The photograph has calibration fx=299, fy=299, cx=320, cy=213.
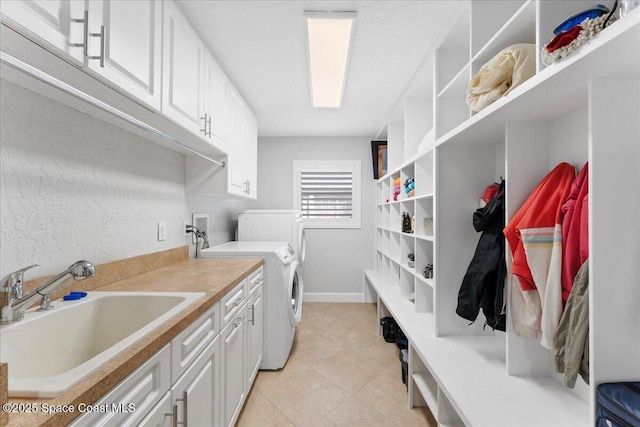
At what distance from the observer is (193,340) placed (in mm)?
1134

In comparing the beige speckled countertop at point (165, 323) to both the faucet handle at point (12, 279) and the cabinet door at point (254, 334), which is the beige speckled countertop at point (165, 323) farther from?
the faucet handle at point (12, 279)

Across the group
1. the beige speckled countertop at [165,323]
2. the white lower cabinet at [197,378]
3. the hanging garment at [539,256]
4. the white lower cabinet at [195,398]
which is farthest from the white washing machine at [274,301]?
the hanging garment at [539,256]

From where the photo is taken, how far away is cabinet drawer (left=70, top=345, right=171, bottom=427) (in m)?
0.67

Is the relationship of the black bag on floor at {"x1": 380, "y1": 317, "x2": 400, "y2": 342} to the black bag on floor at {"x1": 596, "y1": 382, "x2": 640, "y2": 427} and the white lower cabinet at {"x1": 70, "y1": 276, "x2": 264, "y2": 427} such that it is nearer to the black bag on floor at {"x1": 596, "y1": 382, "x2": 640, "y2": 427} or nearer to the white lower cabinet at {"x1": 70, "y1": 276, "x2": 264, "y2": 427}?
the white lower cabinet at {"x1": 70, "y1": 276, "x2": 264, "y2": 427}

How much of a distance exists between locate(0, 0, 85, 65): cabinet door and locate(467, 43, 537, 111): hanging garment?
1.54 m

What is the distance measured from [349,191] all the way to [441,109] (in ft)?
7.86

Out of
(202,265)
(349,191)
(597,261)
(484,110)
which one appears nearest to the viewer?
(597,261)

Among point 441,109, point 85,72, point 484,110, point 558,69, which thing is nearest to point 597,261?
point 558,69

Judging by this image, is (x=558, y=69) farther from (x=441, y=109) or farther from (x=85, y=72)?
(x=85, y=72)

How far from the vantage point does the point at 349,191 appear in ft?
14.1

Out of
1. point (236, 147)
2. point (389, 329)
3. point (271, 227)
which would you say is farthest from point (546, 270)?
point (271, 227)

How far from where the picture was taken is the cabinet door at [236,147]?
2.53 metres

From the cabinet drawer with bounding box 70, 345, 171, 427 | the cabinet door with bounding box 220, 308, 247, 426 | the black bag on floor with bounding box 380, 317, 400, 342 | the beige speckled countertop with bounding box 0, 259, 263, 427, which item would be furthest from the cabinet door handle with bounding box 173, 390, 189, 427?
the black bag on floor with bounding box 380, 317, 400, 342

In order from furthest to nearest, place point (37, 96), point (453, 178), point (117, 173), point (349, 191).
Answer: point (349, 191) → point (453, 178) → point (117, 173) → point (37, 96)
